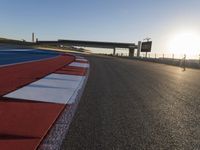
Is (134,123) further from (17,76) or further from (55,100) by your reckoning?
(17,76)

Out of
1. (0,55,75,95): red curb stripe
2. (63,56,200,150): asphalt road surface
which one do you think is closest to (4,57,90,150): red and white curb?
(63,56,200,150): asphalt road surface

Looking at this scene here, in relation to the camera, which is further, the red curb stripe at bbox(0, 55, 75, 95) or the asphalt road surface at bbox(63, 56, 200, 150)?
the red curb stripe at bbox(0, 55, 75, 95)

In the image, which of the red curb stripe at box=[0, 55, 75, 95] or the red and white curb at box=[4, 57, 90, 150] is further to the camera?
the red curb stripe at box=[0, 55, 75, 95]

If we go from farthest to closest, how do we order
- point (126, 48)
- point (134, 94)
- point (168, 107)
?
point (126, 48)
point (134, 94)
point (168, 107)

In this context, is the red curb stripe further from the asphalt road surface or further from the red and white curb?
the asphalt road surface

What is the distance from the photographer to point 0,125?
15.3 ft

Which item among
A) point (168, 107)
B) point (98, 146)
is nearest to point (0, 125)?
point (98, 146)

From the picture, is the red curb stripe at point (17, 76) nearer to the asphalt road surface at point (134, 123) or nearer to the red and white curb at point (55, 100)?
the red and white curb at point (55, 100)

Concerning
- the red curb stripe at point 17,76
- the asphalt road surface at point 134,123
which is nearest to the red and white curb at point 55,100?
the asphalt road surface at point 134,123

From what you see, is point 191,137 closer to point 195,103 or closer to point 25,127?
point 25,127

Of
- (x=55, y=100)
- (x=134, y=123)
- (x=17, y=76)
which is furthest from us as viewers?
(x=17, y=76)

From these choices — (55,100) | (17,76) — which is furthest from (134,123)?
(17,76)

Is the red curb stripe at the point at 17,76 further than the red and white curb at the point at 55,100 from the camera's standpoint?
Yes

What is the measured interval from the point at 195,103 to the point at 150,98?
3.88ft
